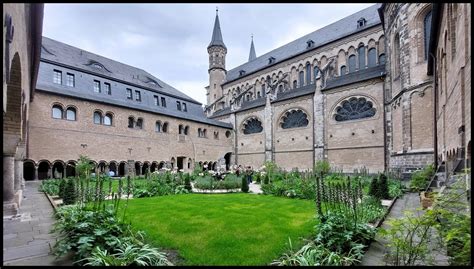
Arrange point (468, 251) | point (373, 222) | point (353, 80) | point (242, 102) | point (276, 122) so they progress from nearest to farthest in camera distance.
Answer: point (468, 251)
point (373, 222)
point (353, 80)
point (276, 122)
point (242, 102)

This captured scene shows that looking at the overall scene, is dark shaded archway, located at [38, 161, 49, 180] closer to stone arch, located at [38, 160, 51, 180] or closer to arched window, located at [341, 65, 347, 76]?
stone arch, located at [38, 160, 51, 180]

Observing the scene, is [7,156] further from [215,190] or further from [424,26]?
[424,26]

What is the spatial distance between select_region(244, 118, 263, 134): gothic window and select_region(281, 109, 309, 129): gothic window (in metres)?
3.46

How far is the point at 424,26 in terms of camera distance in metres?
16.1

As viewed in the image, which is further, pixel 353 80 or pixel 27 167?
pixel 353 80

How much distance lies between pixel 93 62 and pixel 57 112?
8.45 metres

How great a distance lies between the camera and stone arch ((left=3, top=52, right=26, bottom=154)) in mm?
6098

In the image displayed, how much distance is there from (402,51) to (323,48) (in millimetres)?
13655

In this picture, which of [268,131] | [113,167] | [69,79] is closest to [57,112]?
[69,79]

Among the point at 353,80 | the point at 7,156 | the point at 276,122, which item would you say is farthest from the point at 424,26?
the point at 7,156

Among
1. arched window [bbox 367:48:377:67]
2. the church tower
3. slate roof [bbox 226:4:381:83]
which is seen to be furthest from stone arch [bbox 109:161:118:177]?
arched window [bbox 367:48:377:67]

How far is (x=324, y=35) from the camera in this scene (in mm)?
32156

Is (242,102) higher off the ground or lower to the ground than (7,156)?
higher

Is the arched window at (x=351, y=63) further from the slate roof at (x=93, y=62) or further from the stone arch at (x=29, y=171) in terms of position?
the stone arch at (x=29, y=171)
